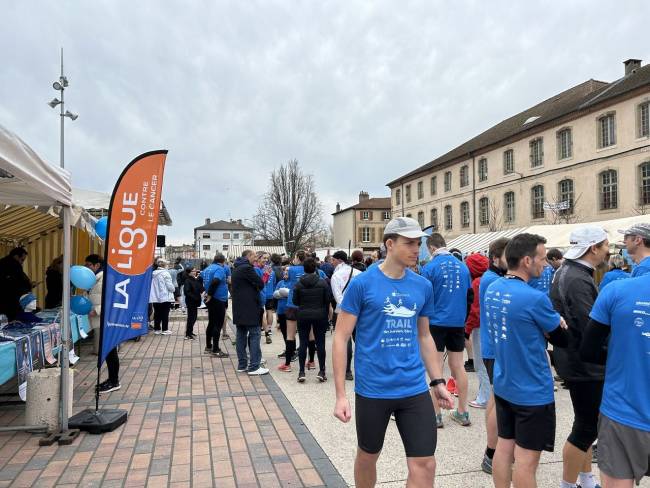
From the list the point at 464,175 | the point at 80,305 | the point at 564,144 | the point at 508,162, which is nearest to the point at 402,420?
the point at 80,305

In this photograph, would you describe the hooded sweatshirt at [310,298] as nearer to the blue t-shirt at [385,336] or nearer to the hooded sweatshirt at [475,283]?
the hooded sweatshirt at [475,283]

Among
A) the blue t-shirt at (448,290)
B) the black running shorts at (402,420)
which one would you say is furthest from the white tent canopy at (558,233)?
the black running shorts at (402,420)

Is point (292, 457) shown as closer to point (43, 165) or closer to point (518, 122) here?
point (43, 165)

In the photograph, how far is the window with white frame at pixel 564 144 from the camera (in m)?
30.8

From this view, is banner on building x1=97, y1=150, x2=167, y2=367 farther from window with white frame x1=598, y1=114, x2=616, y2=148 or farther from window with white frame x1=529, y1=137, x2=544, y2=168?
window with white frame x1=529, y1=137, x2=544, y2=168

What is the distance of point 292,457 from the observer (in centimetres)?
414

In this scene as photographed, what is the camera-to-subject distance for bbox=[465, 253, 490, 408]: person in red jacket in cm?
535

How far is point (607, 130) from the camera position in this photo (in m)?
28.1

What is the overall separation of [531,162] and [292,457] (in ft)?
114

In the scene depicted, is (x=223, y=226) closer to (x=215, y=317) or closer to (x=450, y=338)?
Answer: (x=215, y=317)

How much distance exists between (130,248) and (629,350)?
14.5 ft

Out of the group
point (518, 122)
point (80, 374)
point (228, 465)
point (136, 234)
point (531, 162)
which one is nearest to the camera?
point (228, 465)

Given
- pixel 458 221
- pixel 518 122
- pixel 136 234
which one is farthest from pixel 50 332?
pixel 518 122

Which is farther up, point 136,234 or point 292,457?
point 136,234
